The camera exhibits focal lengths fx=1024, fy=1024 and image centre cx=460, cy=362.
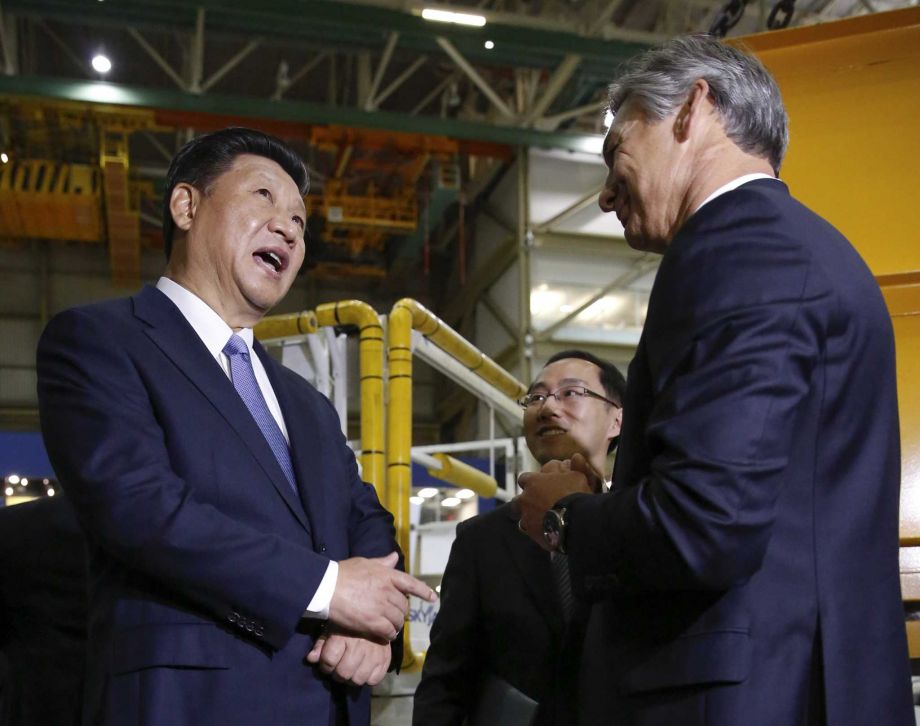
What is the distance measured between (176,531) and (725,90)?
1.23m

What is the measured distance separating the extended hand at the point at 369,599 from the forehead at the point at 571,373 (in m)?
1.58

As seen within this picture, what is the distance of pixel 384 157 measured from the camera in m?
16.9

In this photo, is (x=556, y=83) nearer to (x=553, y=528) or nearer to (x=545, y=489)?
(x=545, y=489)

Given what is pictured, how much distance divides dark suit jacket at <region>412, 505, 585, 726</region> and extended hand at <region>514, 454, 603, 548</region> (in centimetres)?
75

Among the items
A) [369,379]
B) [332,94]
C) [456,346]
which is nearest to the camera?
[369,379]

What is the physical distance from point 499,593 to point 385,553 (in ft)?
2.38

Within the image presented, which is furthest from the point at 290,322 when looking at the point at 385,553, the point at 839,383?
the point at 839,383

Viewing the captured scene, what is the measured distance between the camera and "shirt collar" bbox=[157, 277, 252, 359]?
217cm

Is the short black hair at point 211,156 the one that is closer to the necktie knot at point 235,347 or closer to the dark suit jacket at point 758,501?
the necktie knot at point 235,347

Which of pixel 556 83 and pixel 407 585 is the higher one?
pixel 556 83

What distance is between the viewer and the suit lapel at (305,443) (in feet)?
6.85


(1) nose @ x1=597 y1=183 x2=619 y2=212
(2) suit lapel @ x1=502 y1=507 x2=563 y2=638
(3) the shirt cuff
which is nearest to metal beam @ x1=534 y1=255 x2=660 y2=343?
(2) suit lapel @ x1=502 y1=507 x2=563 y2=638

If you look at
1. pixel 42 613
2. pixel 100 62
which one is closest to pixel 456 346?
pixel 42 613

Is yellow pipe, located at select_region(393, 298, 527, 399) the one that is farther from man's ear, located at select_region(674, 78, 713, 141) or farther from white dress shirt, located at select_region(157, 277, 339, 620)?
man's ear, located at select_region(674, 78, 713, 141)
